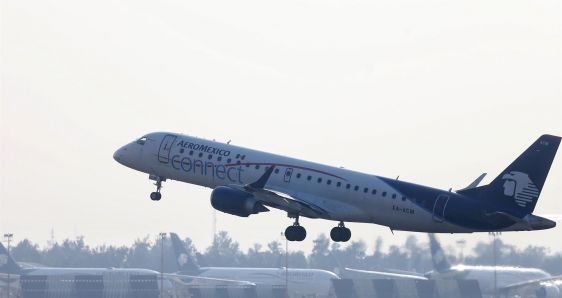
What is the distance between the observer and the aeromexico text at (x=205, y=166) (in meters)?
92.7

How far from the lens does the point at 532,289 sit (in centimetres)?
15600

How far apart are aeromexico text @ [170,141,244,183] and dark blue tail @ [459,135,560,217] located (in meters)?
16.7

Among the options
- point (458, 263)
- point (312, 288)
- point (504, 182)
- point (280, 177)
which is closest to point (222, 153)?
point (280, 177)

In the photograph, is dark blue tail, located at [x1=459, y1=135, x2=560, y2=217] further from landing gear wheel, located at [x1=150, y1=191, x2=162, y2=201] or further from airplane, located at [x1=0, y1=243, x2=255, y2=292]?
airplane, located at [x1=0, y1=243, x2=255, y2=292]

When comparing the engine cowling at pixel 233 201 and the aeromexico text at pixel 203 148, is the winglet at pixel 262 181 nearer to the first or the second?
the engine cowling at pixel 233 201

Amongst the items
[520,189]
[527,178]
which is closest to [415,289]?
[520,189]

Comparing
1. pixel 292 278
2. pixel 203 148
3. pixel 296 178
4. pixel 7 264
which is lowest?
pixel 296 178

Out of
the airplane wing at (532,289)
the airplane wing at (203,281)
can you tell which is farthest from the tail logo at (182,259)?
the airplane wing at (532,289)

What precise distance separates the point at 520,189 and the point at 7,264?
10466 cm

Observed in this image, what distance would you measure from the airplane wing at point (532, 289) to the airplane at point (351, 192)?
64.5 metres

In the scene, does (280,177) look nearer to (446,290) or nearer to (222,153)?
(222,153)

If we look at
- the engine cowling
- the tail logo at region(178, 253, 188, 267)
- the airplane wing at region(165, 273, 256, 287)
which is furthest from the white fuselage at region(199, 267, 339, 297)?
the engine cowling

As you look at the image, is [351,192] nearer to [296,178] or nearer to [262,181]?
[296,178]

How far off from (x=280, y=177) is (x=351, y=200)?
497 centimetres
